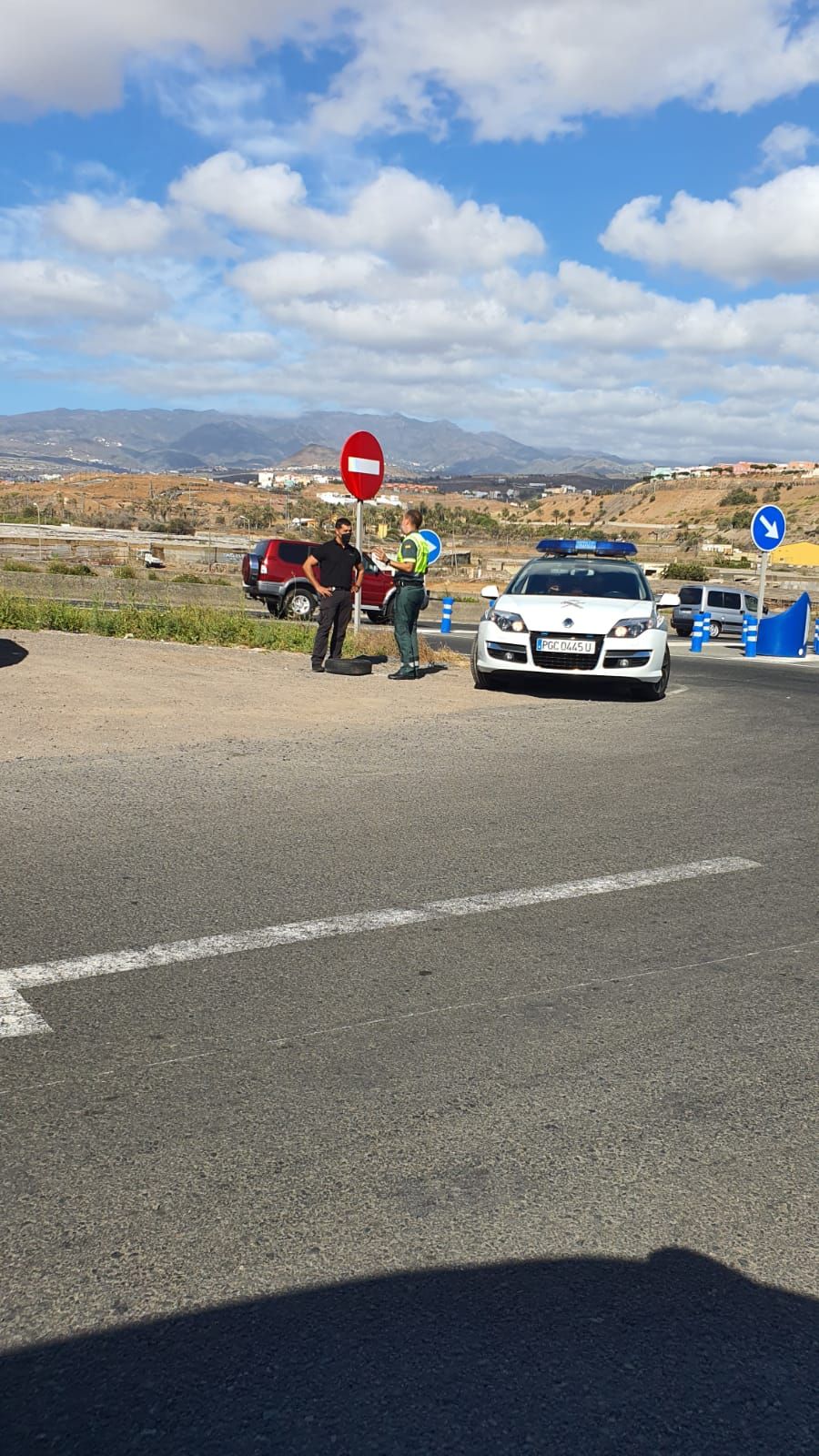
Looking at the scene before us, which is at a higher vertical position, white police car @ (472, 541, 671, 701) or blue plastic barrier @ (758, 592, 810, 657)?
white police car @ (472, 541, 671, 701)

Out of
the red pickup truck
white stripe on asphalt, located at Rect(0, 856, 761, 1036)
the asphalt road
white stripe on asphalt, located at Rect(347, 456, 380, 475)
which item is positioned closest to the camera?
the asphalt road

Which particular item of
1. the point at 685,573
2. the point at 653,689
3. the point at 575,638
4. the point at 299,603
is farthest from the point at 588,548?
the point at 685,573

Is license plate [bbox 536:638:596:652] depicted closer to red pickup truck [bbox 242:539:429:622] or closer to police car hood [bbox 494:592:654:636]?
police car hood [bbox 494:592:654:636]

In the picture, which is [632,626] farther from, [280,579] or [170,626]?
[280,579]

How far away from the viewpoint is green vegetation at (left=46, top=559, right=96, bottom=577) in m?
34.1

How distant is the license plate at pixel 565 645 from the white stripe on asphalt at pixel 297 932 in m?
6.49

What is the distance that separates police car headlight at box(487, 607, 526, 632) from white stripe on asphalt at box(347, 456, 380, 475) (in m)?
3.23

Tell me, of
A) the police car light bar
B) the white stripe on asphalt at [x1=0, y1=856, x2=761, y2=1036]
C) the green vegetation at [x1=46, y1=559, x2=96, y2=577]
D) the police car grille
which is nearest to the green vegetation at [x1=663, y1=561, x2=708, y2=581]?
the green vegetation at [x1=46, y1=559, x2=96, y2=577]

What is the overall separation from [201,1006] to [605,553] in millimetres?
12527

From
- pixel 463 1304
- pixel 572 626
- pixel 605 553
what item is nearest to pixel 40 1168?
pixel 463 1304

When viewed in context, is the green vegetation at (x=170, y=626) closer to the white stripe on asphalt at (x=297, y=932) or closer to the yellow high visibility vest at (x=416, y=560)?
the yellow high visibility vest at (x=416, y=560)

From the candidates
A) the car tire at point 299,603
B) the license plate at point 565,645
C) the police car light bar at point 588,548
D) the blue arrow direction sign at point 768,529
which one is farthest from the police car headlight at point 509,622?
the car tire at point 299,603

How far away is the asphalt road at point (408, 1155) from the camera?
2391 mm

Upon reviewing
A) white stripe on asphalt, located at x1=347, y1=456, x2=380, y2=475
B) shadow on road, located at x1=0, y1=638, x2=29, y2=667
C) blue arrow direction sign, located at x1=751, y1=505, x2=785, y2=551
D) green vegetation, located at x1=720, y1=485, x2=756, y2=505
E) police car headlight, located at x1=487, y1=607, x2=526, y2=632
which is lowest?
shadow on road, located at x1=0, y1=638, x2=29, y2=667
